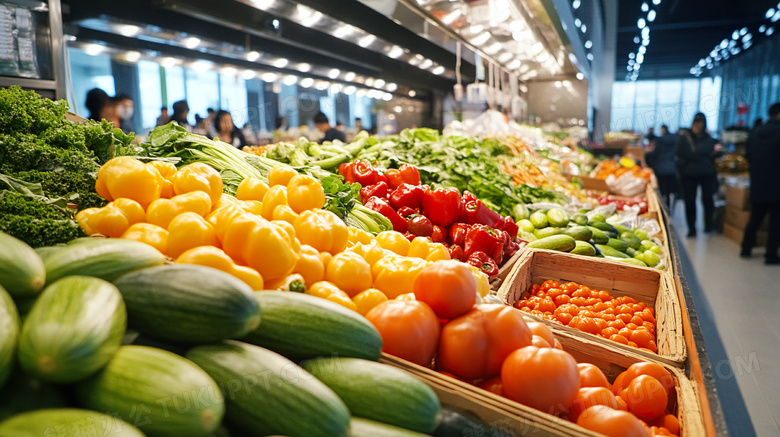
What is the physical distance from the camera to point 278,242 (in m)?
1.26

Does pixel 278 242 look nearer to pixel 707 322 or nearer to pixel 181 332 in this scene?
pixel 181 332

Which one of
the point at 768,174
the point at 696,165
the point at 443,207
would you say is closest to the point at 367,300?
the point at 443,207

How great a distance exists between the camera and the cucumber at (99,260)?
40.3 inches

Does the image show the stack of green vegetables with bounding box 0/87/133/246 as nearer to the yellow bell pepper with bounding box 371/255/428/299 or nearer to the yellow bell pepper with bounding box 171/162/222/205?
the yellow bell pepper with bounding box 171/162/222/205

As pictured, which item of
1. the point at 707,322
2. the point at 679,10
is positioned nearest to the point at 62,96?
the point at 707,322

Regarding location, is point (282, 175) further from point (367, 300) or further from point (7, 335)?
point (7, 335)

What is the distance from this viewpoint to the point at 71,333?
0.77 meters

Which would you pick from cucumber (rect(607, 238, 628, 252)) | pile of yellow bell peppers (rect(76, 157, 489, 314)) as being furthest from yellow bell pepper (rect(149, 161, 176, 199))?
cucumber (rect(607, 238, 628, 252))

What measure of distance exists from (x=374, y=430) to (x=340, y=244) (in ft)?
2.56

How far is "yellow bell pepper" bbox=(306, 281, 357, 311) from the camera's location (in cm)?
131

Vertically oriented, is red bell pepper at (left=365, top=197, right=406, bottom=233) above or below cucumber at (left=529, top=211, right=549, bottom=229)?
above

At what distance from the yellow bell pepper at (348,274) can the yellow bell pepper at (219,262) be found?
271 millimetres

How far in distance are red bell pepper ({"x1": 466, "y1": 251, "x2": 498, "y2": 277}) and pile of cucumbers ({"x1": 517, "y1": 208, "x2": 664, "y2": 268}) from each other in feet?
2.62

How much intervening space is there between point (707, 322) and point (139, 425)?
515cm
